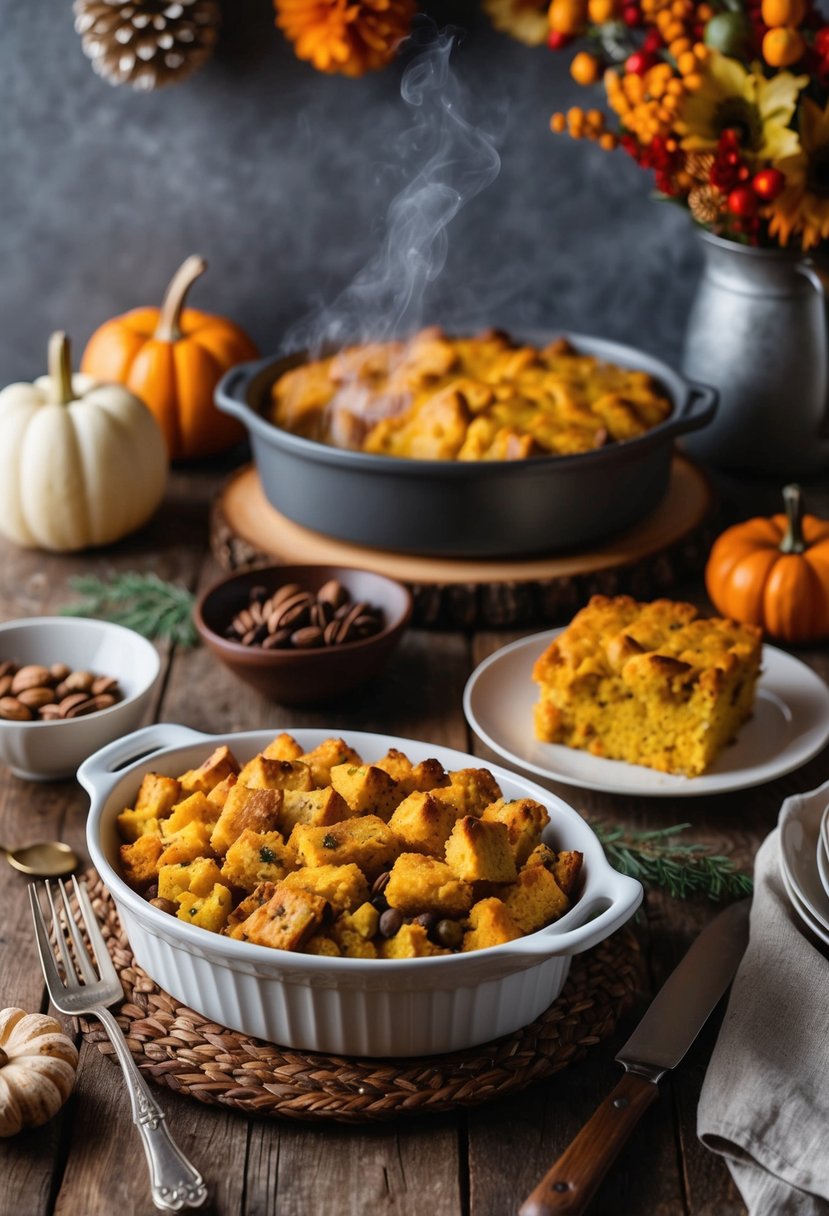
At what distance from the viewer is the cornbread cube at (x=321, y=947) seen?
1.35m

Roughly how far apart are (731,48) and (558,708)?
1315 mm

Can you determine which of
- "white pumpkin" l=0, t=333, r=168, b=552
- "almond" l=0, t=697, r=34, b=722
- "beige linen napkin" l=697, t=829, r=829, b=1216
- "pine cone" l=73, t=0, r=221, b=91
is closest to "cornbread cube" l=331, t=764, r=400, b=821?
"beige linen napkin" l=697, t=829, r=829, b=1216

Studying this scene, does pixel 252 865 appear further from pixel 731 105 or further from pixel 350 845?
pixel 731 105

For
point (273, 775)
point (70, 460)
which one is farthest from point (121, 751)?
point (70, 460)

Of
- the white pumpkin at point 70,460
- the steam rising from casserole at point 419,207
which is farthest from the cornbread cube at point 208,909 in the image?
the steam rising from casserole at point 419,207

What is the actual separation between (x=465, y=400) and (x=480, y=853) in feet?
4.35

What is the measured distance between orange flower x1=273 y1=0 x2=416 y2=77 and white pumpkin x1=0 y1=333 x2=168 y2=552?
2.81 feet

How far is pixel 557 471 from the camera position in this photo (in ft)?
7.98

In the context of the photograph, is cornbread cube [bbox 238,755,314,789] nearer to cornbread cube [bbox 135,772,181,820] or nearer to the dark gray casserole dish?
cornbread cube [bbox 135,772,181,820]

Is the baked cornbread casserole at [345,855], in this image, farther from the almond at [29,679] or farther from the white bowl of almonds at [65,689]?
the almond at [29,679]

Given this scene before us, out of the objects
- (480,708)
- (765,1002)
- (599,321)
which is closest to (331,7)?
(599,321)

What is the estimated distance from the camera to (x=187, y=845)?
59.5 inches

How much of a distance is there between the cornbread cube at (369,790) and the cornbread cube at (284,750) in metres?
0.11

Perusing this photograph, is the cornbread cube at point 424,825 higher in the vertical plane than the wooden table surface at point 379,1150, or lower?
higher
